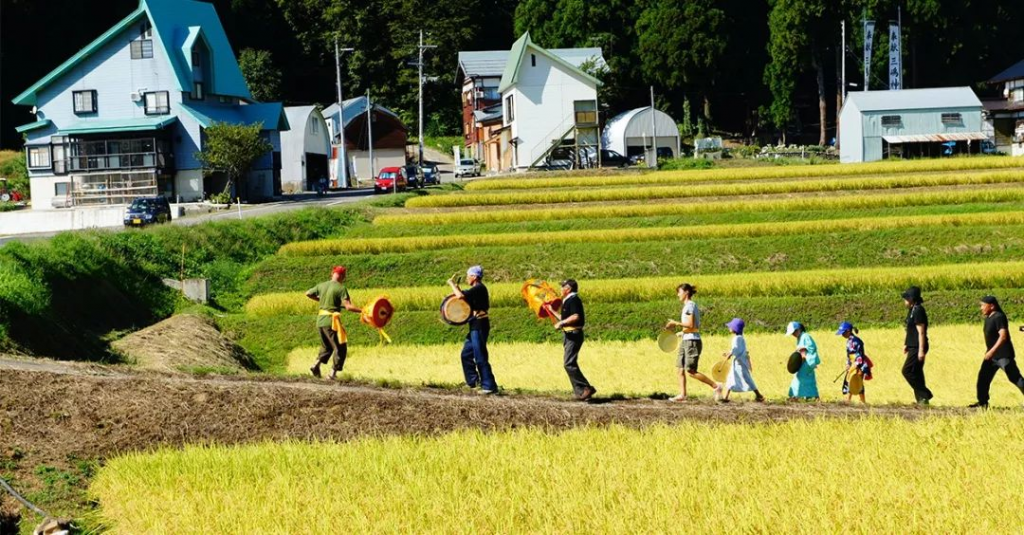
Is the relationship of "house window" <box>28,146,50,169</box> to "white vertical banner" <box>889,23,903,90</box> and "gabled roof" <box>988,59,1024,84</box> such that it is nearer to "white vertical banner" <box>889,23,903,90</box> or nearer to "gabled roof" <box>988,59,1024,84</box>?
"white vertical banner" <box>889,23,903,90</box>

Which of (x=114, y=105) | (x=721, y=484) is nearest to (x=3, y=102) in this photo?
(x=114, y=105)

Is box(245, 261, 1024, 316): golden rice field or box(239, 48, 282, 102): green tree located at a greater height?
box(239, 48, 282, 102): green tree

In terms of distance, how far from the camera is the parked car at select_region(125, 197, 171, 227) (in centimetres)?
4388

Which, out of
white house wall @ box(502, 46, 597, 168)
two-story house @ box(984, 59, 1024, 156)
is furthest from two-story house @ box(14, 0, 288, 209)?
two-story house @ box(984, 59, 1024, 156)

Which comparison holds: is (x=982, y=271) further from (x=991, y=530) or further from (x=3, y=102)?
(x=3, y=102)

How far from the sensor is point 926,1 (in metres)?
69.9

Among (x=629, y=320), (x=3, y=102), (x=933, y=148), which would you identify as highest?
(x=3, y=102)

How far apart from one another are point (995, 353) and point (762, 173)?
34.3m

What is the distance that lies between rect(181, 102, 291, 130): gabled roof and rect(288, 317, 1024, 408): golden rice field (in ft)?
119

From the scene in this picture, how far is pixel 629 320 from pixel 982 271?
8165mm

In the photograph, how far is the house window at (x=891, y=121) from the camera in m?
64.3

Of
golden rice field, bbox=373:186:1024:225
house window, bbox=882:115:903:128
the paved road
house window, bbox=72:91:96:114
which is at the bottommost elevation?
golden rice field, bbox=373:186:1024:225

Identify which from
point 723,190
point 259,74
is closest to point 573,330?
point 723,190

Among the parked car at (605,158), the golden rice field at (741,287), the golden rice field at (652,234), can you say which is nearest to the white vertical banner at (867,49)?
the parked car at (605,158)
